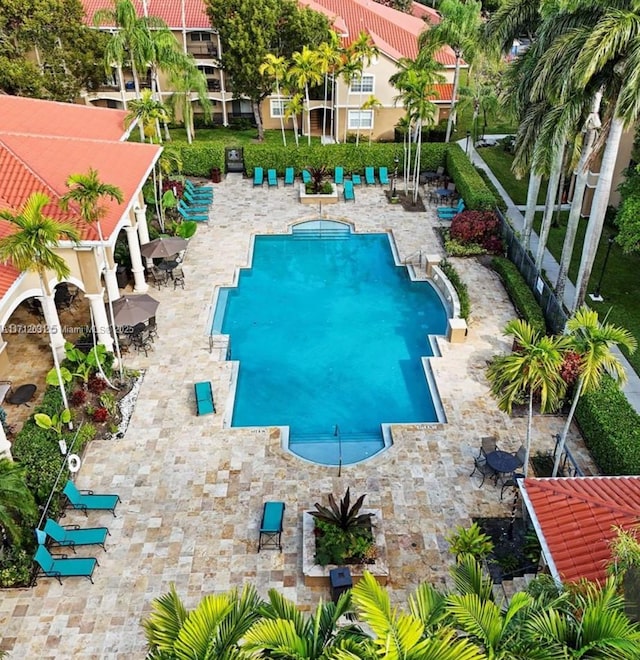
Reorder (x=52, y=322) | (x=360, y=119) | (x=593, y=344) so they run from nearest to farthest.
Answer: (x=593, y=344)
(x=52, y=322)
(x=360, y=119)

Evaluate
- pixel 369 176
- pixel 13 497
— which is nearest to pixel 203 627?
pixel 13 497

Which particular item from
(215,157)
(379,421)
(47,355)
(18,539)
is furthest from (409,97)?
(18,539)

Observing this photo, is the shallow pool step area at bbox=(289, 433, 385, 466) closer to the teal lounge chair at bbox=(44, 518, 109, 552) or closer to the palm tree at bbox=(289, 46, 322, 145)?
the teal lounge chair at bbox=(44, 518, 109, 552)

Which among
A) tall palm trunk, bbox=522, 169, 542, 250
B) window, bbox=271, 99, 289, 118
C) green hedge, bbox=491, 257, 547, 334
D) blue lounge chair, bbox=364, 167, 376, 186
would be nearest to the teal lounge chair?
green hedge, bbox=491, 257, 547, 334

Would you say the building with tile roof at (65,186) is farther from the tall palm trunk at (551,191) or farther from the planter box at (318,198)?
the tall palm trunk at (551,191)

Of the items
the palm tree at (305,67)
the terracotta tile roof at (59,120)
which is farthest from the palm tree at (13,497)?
the palm tree at (305,67)

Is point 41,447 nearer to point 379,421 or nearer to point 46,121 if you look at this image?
point 379,421

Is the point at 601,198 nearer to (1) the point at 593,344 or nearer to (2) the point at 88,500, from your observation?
(1) the point at 593,344
